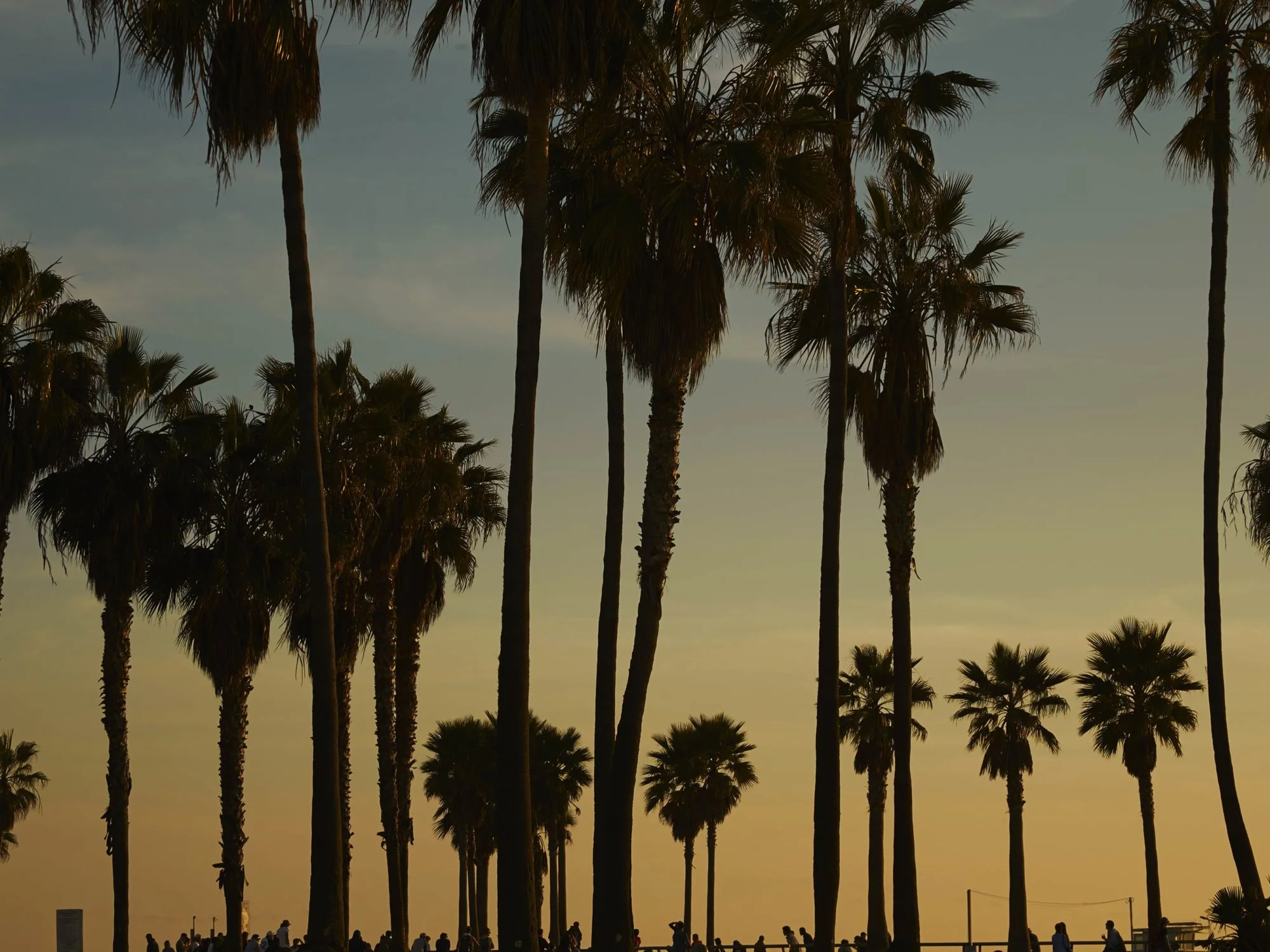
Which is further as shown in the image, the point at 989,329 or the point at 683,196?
the point at 989,329

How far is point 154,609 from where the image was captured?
37250mm

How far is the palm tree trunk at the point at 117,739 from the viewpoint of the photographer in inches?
1422

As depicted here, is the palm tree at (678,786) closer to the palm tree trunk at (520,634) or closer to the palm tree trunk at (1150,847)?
the palm tree trunk at (1150,847)

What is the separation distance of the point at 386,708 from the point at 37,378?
41.8 ft

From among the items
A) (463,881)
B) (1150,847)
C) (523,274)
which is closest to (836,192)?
(523,274)

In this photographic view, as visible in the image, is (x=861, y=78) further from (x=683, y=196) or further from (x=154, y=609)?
(x=154, y=609)

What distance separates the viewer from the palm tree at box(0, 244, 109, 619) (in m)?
33.6

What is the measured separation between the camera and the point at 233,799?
38.8 metres

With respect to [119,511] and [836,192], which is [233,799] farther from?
[836,192]

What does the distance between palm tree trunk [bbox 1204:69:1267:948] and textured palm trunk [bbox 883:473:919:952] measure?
272 inches

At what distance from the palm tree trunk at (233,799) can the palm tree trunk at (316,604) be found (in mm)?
17640

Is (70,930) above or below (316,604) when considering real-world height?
below

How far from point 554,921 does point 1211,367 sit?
55.1 meters

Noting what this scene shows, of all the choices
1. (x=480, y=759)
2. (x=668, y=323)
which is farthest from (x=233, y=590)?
(x=480, y=759)
